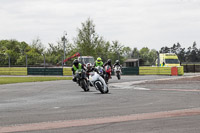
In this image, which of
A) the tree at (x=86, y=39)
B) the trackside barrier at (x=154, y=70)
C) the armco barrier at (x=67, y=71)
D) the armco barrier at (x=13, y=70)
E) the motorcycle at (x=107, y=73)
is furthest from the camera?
the tree at (x=86, y=39)

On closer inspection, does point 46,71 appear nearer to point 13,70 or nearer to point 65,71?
point 65,71

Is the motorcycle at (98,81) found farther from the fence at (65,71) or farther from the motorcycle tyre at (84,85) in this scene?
the fence at (65,71)

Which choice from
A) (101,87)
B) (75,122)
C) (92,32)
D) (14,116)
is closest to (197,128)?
(75,122)

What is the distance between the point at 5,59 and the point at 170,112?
121ft

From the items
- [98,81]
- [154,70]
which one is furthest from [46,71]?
[98,81]

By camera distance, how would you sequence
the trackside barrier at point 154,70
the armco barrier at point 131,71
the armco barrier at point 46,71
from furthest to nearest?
the armco barrier at point 46,71 < the armco barrier at point 131,71 < the trackside barrier at point 154,70

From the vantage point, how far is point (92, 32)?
6147 centimetres

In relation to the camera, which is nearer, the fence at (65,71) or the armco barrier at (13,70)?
the fence at (65,71)

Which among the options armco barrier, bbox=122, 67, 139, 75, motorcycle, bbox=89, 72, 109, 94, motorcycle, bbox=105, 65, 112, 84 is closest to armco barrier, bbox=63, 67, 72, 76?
armco barrier, bbox=122, 67, 139, 75

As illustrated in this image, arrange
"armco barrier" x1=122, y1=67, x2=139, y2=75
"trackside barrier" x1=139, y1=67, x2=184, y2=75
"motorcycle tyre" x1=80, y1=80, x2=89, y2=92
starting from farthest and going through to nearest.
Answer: "armco barrier" x1=122, y1=67, x2=139, y2=75 → "trackside barrier" x1=139, y1=67, x2=184, y2=75 → "motorcycle tyre" x1=80, y1=80, x2=89, y2=92

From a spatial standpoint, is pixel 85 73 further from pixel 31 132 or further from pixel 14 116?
pixel 31 132

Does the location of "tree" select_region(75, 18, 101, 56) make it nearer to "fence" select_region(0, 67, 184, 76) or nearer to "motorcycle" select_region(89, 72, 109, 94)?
"fence" select_region(0, 67, 184, 76)

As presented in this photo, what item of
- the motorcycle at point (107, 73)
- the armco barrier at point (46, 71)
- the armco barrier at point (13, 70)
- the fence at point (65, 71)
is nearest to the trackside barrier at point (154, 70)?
the fence at point (65, 71)

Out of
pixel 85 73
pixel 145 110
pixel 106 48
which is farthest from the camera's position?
pixel 106 48
